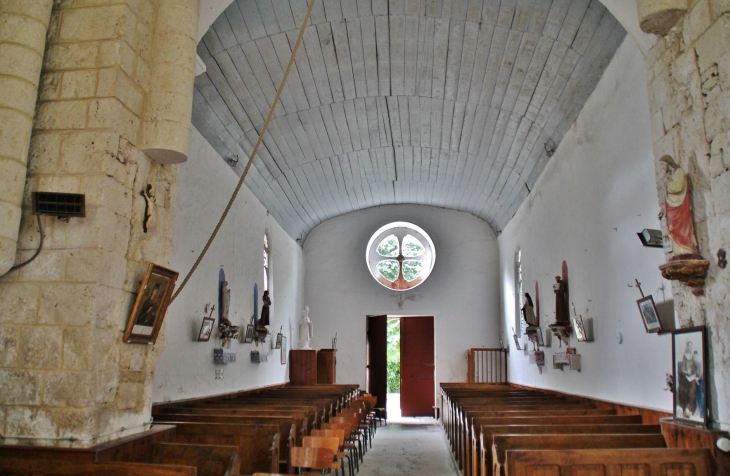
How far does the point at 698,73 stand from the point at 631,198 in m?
2.04

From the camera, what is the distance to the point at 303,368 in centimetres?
1288

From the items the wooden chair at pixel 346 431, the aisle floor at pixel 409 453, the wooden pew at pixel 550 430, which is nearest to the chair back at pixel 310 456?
the wooden chair at pixel 346 431

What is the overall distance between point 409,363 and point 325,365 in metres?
2.57

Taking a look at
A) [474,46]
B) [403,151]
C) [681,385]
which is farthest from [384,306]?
[681,385]

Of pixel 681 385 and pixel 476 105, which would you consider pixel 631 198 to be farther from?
pixel 476 105

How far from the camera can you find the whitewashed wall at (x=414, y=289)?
47.5 feet

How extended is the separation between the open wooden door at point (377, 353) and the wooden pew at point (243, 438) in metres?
10.3

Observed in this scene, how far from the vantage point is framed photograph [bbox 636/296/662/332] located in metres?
4.87

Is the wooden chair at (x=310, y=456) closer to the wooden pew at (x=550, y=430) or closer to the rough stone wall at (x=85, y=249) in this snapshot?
the wooden pew at (x=550, y=430)

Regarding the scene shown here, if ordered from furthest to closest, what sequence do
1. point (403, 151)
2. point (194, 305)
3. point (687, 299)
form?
point (403, 151) → point (194, 305) → point (687, 299)

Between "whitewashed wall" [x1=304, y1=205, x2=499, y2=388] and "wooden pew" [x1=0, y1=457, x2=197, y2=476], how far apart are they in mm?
11755

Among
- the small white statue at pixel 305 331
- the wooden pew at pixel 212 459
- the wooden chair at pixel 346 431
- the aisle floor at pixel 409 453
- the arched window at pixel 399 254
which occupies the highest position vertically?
the arched window at pixel 399 254

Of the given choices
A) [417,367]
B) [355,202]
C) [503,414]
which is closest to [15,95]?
[503,414]

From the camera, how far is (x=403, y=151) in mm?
11219
